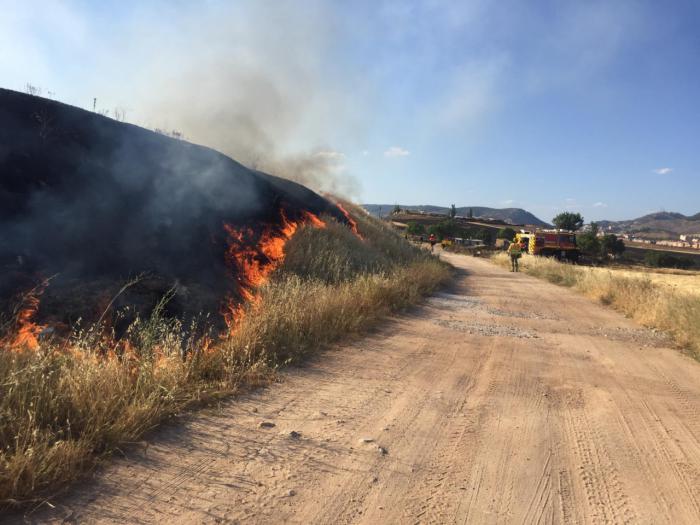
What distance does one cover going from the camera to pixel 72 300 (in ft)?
17.0

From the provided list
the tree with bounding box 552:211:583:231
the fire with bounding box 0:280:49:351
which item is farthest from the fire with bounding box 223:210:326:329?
the tree with bounding box 552:211:583:231

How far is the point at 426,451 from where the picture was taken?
3254mm

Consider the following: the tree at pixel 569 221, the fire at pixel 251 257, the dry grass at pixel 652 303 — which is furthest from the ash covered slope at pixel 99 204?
the tree at pixel 569 221

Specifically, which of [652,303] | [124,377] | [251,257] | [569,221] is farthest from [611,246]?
[124,377]

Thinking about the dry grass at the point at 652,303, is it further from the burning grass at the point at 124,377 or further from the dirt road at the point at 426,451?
the burning grass at the point at 124,377

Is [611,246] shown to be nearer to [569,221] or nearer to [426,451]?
[569,221]

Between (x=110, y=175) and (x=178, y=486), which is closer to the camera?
(x=178, y=486)

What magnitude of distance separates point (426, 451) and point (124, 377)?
7.40ft

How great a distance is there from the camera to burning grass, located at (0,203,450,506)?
256cm

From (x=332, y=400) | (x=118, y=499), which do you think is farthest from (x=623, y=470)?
(x=118, y=499)

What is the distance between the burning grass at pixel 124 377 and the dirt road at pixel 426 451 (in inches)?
7.7

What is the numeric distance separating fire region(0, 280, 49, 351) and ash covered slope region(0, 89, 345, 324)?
27 cm

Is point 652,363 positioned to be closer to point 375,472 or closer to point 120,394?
point 375,472

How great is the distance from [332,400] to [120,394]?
171 centimetres
